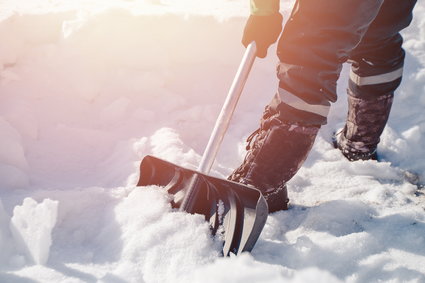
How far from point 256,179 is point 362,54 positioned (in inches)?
32.0

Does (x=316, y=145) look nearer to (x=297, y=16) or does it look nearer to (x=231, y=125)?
(x=231, y=125)

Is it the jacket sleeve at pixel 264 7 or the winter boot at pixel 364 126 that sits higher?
the jacket sleeve at pixel 264 7

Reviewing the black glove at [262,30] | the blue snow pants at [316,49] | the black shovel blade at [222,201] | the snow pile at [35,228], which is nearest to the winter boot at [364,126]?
the blue snow pants at [316,49]

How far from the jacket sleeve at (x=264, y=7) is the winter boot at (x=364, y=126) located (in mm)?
656

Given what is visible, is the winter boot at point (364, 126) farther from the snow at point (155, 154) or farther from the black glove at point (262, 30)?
the black glove at point (262, 30)

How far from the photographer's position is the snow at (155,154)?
1.09 meters

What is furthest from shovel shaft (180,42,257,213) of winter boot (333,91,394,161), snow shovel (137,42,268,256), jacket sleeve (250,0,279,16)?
winter boot (333,91,394,161)

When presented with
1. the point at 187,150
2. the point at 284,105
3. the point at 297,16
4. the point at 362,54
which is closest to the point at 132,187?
the point at 187,150

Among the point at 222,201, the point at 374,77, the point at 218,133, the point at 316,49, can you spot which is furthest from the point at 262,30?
the point at 222,201

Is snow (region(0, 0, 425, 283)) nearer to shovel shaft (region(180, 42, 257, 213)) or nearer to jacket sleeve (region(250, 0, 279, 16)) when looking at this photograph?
shovel shaft (region(180, 42, 257, 213))

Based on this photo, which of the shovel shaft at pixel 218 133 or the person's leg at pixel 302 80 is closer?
the person's leg at pixel 302 80

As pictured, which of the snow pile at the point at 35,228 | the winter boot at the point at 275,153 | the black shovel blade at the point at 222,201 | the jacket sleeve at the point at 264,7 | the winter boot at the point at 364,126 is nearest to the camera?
the snow pile at the point at 35,228

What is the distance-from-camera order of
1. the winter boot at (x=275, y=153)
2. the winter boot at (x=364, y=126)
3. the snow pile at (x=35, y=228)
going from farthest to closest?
the winter boot at (x=364, y=126) → the winter boot at (x=275, y=153) → the snow pile at (x=35, y=228)

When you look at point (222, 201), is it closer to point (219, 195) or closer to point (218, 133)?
point (219, 195)
